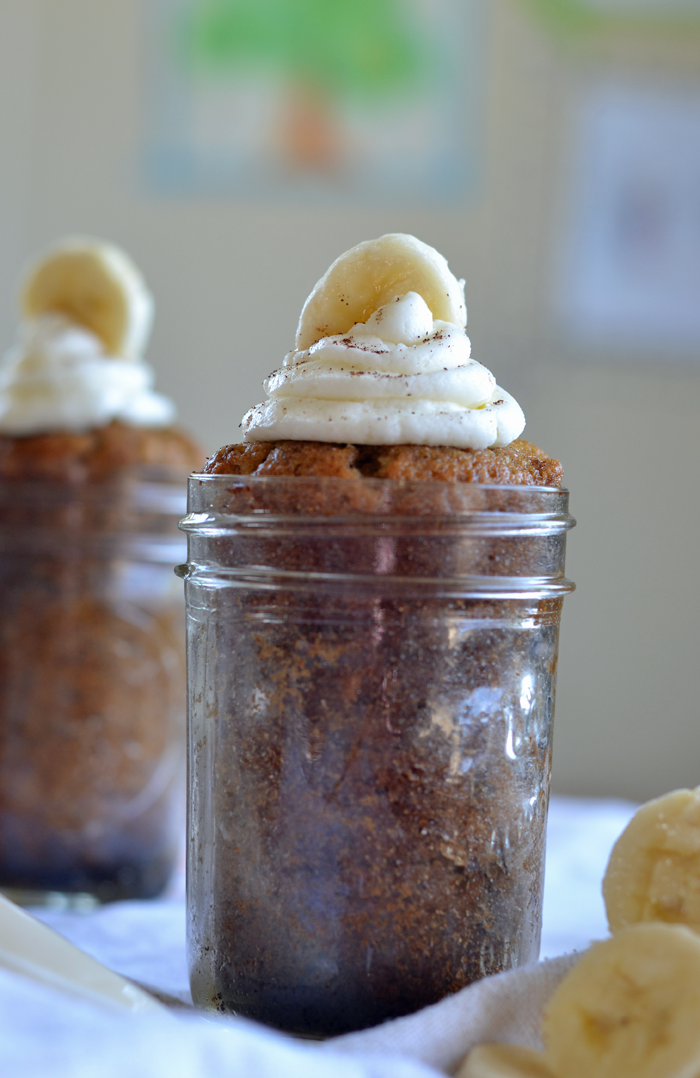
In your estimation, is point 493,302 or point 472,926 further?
point 493,302

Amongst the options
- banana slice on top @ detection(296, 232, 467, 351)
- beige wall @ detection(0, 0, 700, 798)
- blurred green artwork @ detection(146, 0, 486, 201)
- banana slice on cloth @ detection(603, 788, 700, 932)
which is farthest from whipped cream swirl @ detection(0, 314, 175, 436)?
blurred green artwork @ detection(146, 0, 486, 201)

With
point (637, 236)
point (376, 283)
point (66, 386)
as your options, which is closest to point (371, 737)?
point (376, 283)

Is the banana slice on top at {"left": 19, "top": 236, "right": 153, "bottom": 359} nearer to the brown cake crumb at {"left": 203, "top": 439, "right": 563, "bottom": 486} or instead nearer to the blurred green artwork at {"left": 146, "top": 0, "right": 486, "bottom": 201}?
the brown cake crumb at {"left": 203, "top": 439, "right": 563, "bottom": 486}

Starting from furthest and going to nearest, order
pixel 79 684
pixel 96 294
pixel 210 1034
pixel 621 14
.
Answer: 1. pixel 621 14
2. pixel 96 294
3. pixel 79 684
4. pixel 210 1034

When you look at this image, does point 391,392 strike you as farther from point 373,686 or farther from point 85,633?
point 85,633

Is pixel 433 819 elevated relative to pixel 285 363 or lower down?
lower down

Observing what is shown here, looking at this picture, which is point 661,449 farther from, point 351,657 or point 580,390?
point 351,657

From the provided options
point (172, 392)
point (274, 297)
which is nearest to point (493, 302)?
point (274, 297)
